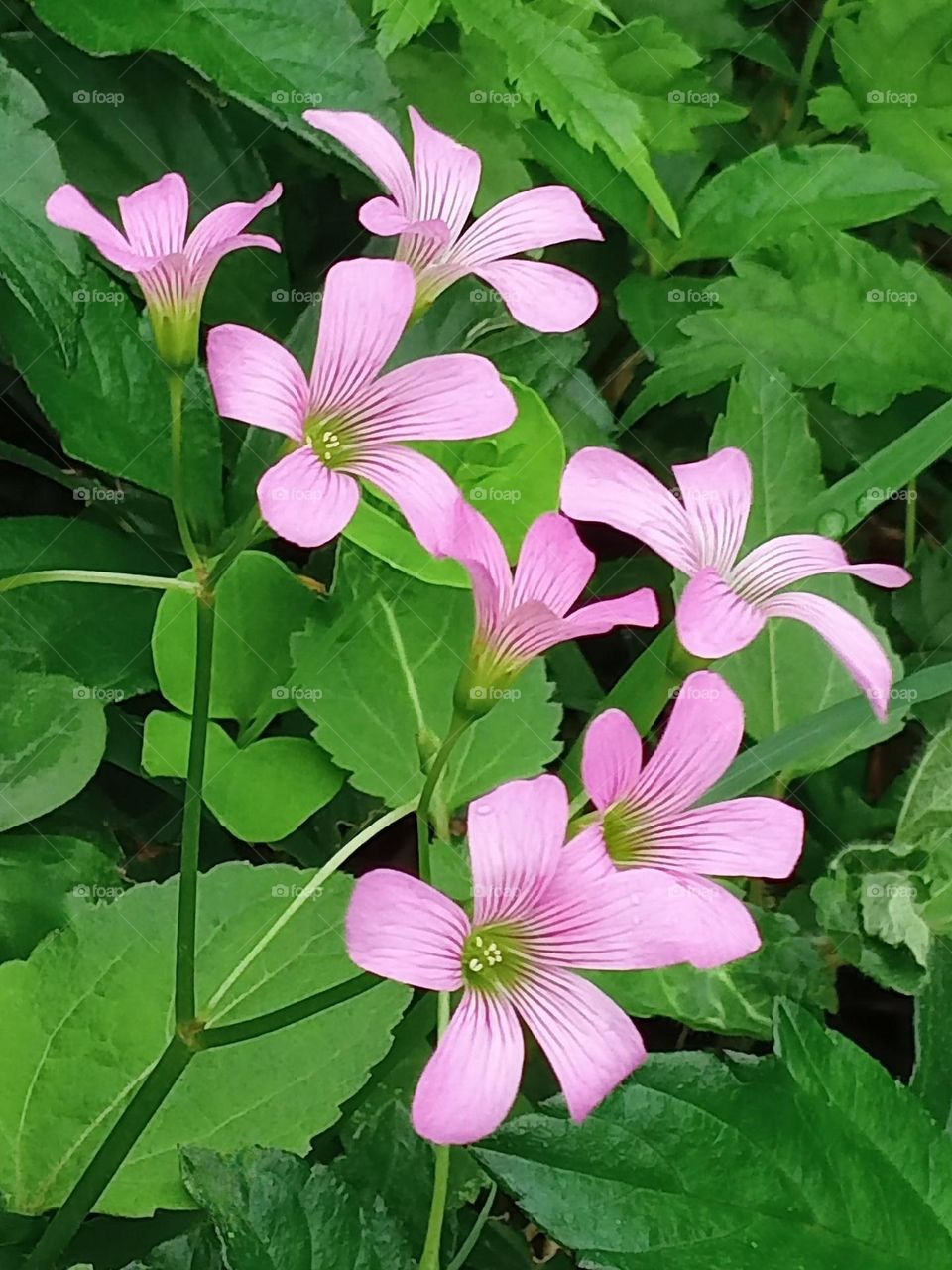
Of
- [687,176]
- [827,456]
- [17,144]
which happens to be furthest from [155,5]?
[827,456]

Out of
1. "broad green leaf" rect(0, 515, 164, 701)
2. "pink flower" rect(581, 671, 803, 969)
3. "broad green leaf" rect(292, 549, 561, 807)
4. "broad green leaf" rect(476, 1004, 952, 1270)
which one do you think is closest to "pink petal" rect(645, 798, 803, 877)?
"pink flower" rect(581, 671, 803, 969)

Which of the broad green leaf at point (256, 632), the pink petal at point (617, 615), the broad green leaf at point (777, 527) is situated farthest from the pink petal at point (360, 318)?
the broad green leaf at point (777, 527)

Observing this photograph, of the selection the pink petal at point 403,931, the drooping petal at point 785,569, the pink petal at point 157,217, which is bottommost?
the pink petal at point 403,931

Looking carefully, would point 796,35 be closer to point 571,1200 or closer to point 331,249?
point 331,249

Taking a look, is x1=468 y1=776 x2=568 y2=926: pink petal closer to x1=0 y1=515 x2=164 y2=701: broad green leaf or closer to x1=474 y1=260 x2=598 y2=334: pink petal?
x1=474 y1=260 x2=598 y2=334: pink petal

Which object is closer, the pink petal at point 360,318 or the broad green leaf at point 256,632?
the pink petal at point 360,318

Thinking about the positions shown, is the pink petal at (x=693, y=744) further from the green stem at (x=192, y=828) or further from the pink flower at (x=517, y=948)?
the green stem at (x=192, y=828)
